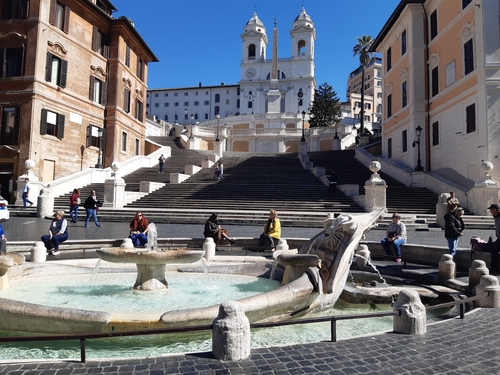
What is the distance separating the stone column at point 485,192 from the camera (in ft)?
58.5

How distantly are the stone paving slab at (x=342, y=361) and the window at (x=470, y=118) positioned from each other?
65.4ft

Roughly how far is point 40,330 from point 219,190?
19.8 m

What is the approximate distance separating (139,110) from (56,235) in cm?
3046

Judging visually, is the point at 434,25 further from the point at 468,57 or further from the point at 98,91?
the point at 98,91

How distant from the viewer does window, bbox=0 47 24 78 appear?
1037 inches

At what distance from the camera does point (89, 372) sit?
3.35 meters

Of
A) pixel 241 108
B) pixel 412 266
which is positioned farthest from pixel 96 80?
pixel 241 108

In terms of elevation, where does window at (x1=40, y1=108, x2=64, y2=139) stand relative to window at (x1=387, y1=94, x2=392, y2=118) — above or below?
below

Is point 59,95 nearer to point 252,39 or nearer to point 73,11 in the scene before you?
point 73,11

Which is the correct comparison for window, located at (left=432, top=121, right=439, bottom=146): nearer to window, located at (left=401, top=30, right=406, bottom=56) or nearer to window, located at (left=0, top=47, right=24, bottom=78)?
window, located at (left=401, top=30, right=406, bottom=56)

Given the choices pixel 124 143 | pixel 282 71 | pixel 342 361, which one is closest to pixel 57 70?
pixel 124 143

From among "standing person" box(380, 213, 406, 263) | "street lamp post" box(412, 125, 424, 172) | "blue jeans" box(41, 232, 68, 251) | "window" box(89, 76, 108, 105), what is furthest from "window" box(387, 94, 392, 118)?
"blue jeans" box(41, 232, 68, 251)

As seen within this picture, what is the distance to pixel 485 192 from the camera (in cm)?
1794

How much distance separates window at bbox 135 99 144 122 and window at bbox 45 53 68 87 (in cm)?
964
